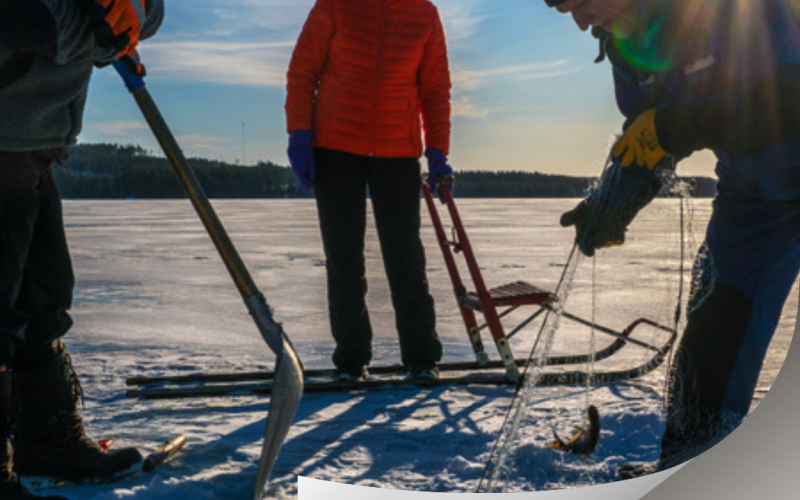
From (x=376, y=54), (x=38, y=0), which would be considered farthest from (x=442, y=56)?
(x=38, y=0)

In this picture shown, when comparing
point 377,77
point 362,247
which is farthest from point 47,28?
point 362,247

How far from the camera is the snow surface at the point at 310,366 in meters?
1.23

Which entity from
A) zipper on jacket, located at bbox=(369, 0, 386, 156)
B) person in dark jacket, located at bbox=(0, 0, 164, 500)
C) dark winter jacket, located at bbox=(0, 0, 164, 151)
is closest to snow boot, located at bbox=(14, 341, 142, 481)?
person in dark jacket, located at bbox=(0, 0, 164, 500)

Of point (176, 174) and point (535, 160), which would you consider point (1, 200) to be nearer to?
point (176, 174)

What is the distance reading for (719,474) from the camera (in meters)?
1.43

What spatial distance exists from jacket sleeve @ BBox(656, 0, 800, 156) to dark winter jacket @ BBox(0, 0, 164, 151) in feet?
2.58

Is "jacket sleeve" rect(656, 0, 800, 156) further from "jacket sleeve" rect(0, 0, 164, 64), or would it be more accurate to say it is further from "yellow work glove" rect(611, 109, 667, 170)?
"jacket sleeve" rect(0, 0, 164, 64)

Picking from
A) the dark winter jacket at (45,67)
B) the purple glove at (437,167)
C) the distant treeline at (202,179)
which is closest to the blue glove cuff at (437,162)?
the purple glove at (437,167)

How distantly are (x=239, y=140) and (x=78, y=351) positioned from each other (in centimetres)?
109

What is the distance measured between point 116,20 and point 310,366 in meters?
1.20

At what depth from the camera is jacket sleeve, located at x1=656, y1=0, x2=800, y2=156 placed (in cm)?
97

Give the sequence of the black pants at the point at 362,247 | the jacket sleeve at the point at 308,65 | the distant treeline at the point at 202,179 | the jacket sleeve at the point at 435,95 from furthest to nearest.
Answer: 1. the black pants at the point at 362,247
2. the jacket sleeve at the point at 435,95
3. the jacket sleeve at the point at 308,65
4. the distant treeline at the point at 202,179

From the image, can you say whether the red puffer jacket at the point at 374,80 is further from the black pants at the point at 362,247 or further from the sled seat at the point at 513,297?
the sled seat at the point at 513,297

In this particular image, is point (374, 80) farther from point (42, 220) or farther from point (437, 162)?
point (42, 220)
